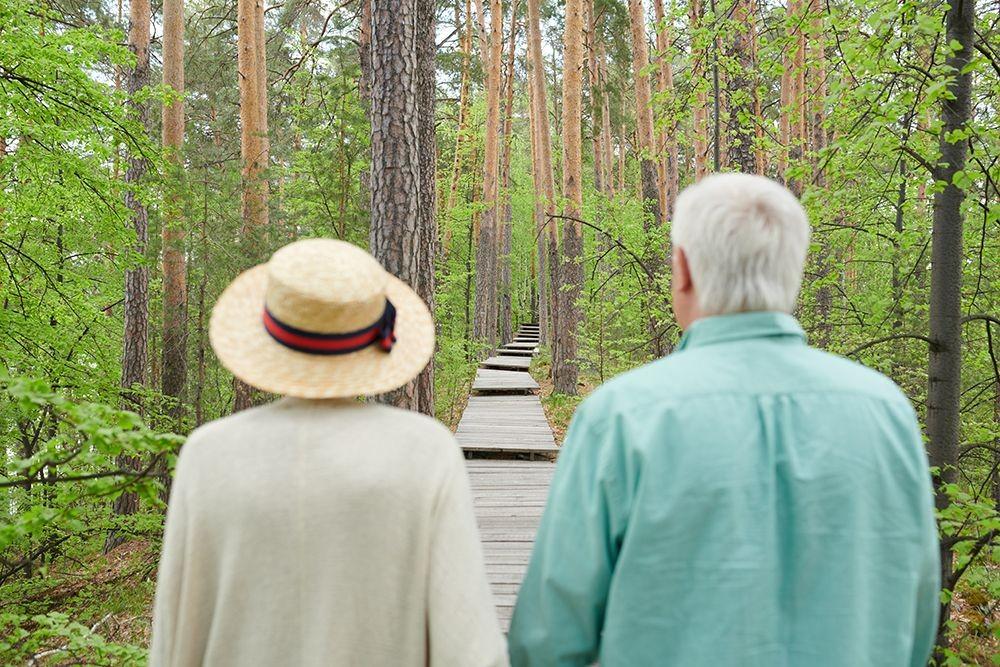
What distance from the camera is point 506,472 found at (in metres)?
7.17

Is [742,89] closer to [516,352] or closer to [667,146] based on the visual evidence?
[667,146]

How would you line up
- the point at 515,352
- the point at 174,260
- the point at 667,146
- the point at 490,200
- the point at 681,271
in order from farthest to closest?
the point at 515,352 → the point at 490,200 → the point at 667,146 → the point at 174,260 → the point at 681,271

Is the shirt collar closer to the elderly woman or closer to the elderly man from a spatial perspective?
the elderly man

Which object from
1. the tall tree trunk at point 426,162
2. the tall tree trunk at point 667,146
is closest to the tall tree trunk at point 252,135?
the tall tree trunk at point 426,162

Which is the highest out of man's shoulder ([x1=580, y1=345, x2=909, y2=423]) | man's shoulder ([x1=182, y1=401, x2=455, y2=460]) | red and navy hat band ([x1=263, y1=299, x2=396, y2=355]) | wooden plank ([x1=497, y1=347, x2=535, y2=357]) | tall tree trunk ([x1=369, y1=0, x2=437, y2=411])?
tall tree trunk ([x1=369, y1=0, x2=437, y2=411])

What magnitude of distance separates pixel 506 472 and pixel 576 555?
5832 millimetres

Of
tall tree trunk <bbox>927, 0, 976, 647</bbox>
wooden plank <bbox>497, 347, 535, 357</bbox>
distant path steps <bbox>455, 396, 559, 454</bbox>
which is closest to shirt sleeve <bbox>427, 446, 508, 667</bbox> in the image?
tall tree trunk <bbox>927, 0, 976, 647</bbox>

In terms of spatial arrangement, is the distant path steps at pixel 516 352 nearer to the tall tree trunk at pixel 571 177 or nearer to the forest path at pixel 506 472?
the forest path at pixel 506 472

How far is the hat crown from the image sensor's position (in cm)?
149

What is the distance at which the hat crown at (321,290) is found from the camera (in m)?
1.49

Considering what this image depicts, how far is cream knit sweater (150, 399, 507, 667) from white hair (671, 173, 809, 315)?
0.67 meters

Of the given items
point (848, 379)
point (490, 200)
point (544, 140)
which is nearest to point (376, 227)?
point (848, 379)

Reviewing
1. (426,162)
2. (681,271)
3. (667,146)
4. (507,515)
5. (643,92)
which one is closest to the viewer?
(681,271)

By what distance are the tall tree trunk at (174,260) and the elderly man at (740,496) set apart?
8507mm
